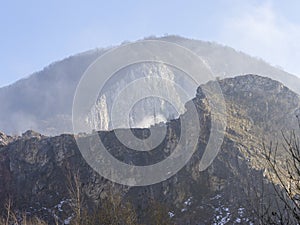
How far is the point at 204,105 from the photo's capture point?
4931 centimetres

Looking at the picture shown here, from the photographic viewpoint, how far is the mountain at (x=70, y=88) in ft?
421

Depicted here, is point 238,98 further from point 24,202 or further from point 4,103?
point 4,103

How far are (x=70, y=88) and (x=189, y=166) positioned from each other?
131 meters

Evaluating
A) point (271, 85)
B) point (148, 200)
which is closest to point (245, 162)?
point (148, 200)

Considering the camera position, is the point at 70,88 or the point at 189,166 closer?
the point at 189,166

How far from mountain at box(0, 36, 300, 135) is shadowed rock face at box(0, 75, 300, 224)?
65.4 meters

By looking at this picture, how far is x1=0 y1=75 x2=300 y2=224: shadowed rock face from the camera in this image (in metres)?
37.9

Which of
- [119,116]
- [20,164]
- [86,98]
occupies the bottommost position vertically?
[20,164]

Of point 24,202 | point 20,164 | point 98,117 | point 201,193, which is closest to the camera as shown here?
point 201,193

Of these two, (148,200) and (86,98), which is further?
(86,98)

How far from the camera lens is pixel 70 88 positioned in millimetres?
167750

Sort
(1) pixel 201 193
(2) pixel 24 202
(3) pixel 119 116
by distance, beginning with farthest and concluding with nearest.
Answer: (3) pixel 119 116
(2) pixel 24 202
(1) pixel 201 193

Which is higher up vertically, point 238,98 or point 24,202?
point 238,98

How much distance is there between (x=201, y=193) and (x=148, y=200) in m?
5.02
